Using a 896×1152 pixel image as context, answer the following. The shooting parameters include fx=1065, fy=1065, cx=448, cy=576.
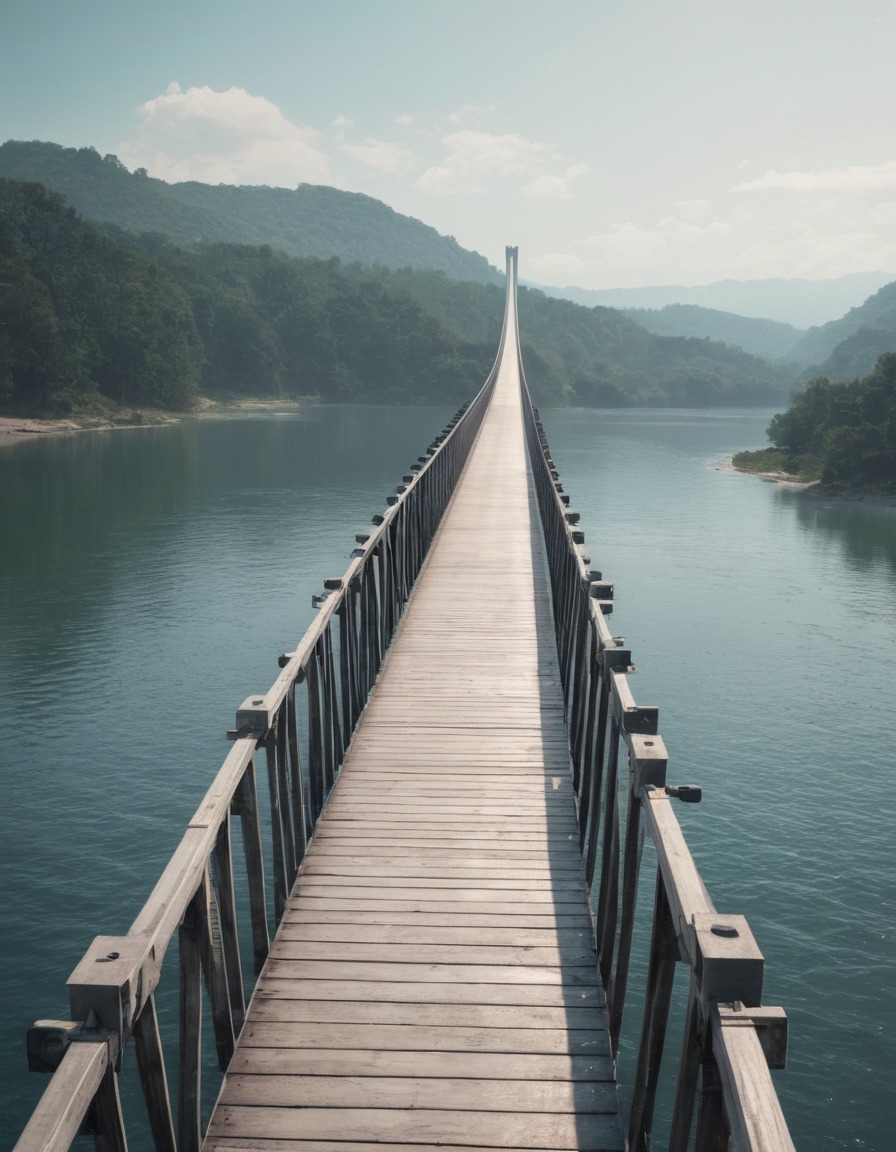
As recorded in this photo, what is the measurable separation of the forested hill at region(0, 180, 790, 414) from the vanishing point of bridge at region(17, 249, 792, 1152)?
182 feet

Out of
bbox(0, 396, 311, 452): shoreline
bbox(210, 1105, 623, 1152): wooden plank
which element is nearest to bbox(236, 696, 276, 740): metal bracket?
bbox(210, 1105, 623, 1152): wooden plank

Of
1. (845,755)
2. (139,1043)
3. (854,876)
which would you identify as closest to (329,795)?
(139,1043)

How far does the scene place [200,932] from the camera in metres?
3.46

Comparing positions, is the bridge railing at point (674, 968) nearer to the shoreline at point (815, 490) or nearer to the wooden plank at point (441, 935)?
the wooden plank at point (441, 935)

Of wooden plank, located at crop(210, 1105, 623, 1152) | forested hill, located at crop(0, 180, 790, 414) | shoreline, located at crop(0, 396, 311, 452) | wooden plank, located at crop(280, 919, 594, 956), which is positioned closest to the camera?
wooden plank, located at crop(210, 1105, 623, 1152)

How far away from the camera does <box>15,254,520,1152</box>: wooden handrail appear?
7.71 ft

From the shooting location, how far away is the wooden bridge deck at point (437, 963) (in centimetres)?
355

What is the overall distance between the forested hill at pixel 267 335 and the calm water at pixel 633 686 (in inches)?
984

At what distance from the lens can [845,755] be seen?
14.0 meters

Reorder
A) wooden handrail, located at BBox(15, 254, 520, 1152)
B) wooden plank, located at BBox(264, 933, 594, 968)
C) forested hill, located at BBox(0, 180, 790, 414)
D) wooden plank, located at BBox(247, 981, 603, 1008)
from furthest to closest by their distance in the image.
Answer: forested hill, located at BBox(0, 180, 790, 414) → wooden plank, located at BBox(264, 933, 594, 968) → wooden plank, located at BBox(247, 981, 603, 1008) → wooden handrail, located at BBox(15, 254, 520, 1152)

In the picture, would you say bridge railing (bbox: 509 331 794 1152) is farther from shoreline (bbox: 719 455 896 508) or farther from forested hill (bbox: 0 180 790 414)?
forested hill (bbox: 0 180 790 414)

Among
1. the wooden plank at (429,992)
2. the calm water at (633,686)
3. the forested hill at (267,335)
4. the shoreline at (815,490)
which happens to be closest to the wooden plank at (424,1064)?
the wooden plank at (429,992)

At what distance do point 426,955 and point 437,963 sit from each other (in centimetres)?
8

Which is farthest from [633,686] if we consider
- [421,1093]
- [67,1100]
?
[67,1100]
